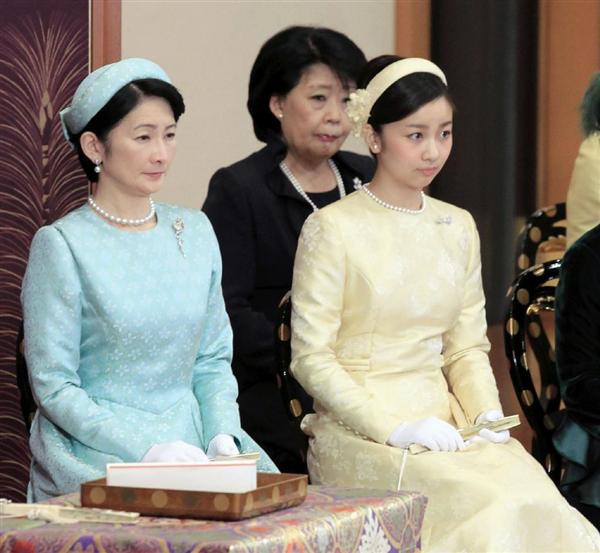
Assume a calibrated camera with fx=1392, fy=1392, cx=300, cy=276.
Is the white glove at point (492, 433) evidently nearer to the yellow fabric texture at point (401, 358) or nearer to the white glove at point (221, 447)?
the yellow fabric texture at point (401, 358)

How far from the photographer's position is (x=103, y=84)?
263 centimetres

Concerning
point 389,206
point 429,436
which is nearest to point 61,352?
point 429,436

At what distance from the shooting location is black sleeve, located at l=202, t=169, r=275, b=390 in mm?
A: 3303

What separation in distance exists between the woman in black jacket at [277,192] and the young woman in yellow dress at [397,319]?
36cm

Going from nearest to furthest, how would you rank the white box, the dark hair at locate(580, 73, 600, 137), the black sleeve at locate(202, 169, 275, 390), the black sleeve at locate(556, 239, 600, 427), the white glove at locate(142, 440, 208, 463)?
1. the white box
2. the white glove at locate(142, 440, 208, 463)
3. the black sleeve at locate(556, 239, 600, 427)
4. the black sleeve at locate(202, 169, 275, 390)
5. the dark hair at locate(580, 73, 600, 137)

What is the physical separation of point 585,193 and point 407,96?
3.79 feet

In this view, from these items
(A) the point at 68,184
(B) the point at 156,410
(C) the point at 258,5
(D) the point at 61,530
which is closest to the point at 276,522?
(D) the point at 61,530

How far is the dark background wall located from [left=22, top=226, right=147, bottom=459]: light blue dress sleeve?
3317 millimetres

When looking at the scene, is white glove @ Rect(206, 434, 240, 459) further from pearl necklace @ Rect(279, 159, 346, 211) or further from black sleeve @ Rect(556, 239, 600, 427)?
pearl necklace @ Rect(279, 159, 346, 211)

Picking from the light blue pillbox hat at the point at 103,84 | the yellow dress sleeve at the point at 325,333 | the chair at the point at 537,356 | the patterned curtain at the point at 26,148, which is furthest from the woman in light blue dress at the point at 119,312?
the chair at the point at 537,356

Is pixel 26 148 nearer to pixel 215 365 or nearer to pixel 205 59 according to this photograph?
pixel 215 365

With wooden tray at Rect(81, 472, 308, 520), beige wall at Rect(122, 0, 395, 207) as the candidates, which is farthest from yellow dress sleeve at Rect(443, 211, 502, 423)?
beige wall at Rect(122, 0, 395, 207)

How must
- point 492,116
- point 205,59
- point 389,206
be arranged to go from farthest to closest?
point 492,116, point 205,59, point 389,206

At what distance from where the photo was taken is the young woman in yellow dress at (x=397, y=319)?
275cm
